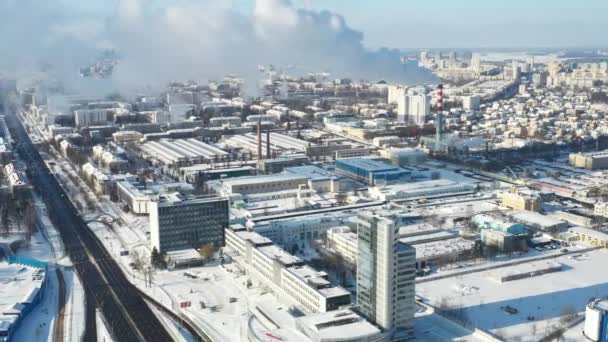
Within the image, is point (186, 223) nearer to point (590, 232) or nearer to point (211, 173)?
point (211, 173)

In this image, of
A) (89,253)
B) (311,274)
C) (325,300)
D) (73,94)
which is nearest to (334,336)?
(325,300)

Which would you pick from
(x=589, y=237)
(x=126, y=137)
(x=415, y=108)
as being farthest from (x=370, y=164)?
(x=415, y=108)

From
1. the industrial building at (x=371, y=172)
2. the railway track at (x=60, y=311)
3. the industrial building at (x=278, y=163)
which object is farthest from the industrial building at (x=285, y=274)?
the industrial building at (x=278, y=163)

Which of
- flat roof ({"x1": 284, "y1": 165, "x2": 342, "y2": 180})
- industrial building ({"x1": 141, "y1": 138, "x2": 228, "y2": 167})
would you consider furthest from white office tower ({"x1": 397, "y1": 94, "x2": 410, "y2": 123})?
flat roof ({"x1": 284, "y1": 165, "x2": 342, "y2": 180})

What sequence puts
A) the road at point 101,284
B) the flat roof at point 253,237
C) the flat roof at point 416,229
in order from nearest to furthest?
1. the road at point 101,284
2. the flat roof at point 253,237
3. the flat roof at point 416,229

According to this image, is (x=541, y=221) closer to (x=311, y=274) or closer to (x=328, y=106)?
(x=311, y=274)

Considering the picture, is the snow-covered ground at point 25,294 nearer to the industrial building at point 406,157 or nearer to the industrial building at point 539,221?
the industrial building at point 539,221
